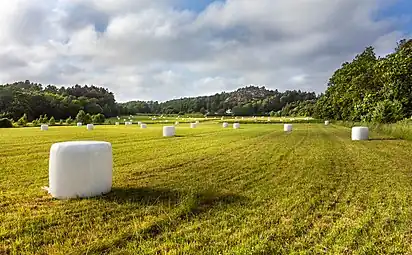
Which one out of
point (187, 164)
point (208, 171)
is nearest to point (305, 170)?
point (208, 171)

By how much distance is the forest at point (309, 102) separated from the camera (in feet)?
85.0

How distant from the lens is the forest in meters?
25.9

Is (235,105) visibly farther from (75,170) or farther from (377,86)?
(75,170)

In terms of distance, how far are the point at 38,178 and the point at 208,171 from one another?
3.69 meters

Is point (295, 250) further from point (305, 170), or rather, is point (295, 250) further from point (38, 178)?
point (38, 178)

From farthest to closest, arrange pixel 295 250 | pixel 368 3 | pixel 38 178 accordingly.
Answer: pixel 368 3 < pixel 38 178 < pixel 295 250

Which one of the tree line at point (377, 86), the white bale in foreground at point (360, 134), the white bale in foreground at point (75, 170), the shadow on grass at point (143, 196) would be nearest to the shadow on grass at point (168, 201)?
the shadow on grass at point (143, 196)

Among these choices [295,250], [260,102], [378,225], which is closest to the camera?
[295,250]

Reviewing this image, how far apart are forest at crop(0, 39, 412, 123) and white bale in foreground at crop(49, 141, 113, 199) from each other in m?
24.4

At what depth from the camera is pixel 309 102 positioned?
97562 mm

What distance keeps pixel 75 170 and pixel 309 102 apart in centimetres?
9700

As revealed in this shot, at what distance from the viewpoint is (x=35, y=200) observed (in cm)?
560

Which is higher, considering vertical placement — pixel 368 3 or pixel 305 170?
pixel 368 3

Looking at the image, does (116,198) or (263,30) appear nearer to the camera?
(116,198)
